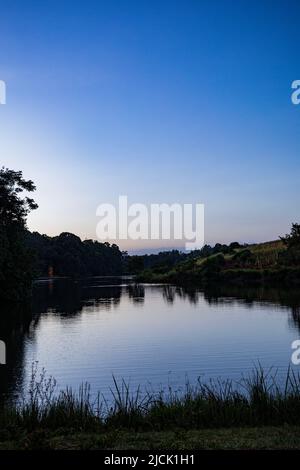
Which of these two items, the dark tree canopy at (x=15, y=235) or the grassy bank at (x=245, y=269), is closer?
the dark tree canopy at (x=15, y=235)

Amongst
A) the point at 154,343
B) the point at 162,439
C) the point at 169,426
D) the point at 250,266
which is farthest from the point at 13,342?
the point at 250,266

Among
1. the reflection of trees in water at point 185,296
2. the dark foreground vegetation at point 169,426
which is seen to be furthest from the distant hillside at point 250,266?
the dark foreground vegetation at point 169,426

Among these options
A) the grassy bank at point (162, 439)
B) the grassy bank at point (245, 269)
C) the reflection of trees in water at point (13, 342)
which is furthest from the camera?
the grassy bank at point (245, 269)

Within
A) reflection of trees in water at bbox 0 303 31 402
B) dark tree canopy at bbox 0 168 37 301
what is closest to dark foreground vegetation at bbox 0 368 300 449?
reflection of trees in water at bbox 0 303 31 402

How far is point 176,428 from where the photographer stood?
10102 mm

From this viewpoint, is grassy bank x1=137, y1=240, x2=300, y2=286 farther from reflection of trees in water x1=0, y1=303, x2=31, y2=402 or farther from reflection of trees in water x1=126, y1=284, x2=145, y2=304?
reflection of trees in water x1=0, y1=303, x2=31, y2=402

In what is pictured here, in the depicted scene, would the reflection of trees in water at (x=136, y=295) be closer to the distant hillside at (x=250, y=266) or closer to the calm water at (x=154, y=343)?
the calm water at (x=154, y=343)

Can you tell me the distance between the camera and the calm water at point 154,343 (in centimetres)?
2292

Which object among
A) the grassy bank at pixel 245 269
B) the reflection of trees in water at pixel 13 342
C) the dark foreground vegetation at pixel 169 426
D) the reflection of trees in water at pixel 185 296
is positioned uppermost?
the grassy bank at pixel 245 269

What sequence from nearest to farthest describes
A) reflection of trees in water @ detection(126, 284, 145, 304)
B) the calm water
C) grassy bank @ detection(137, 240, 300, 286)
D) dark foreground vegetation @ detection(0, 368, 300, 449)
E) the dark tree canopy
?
dark foreground vegetation @ detection(0, 368, 300, 449) < the calm water < the dark tree canopy < reflection of trees in water @ detection(126, 284, 145, 304) < grassy bank @ detection(137, 240, 300, 286)

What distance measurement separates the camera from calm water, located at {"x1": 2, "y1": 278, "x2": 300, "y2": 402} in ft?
75.2
